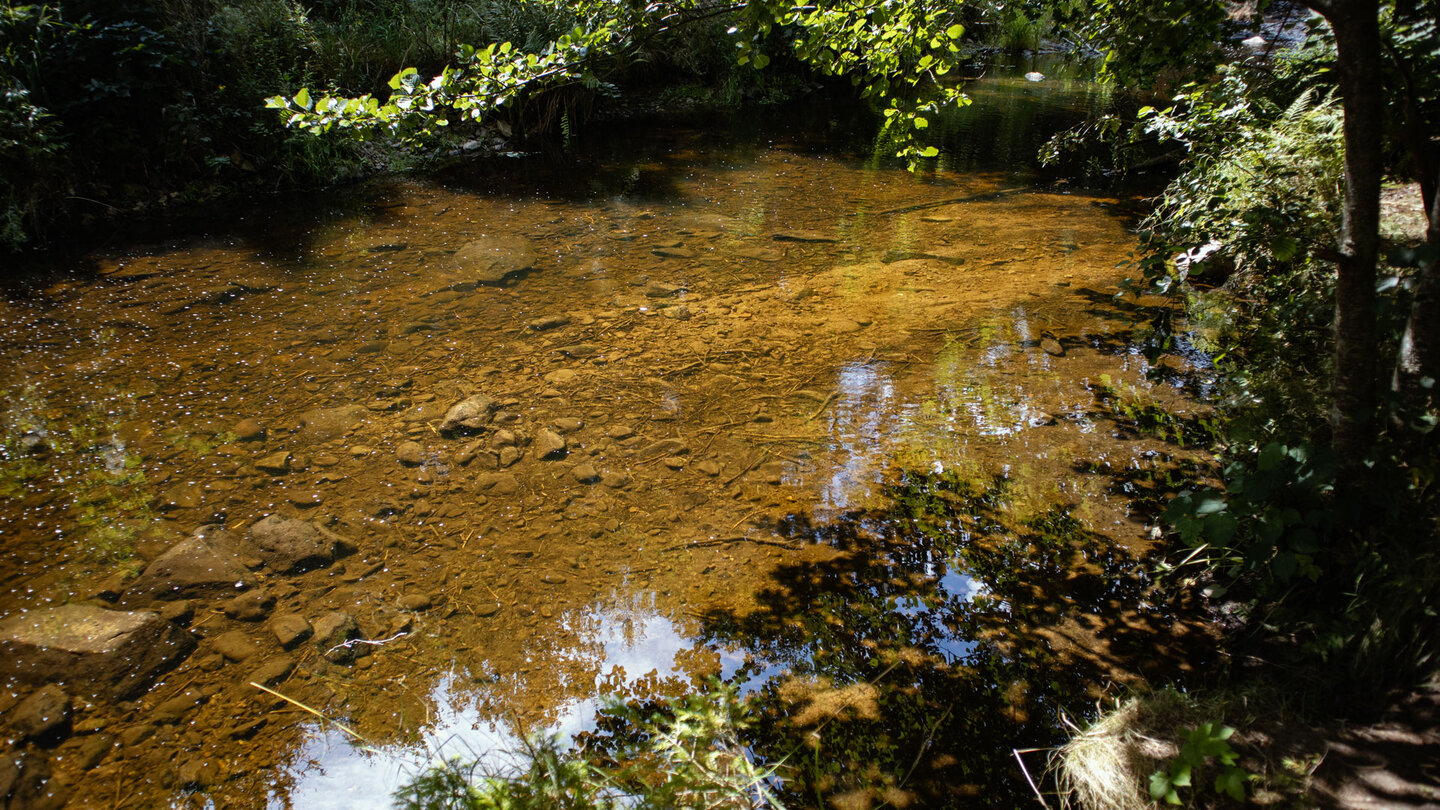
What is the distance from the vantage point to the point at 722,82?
47.4ft

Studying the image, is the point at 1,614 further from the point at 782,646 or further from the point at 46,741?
the point at 782,646

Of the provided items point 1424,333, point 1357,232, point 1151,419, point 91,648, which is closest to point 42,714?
point 91,648

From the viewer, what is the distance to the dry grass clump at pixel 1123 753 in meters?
1.92

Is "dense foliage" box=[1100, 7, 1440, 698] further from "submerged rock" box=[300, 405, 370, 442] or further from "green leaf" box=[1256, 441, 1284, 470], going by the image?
"submerged rock" box=[300, 405, 370, 442]

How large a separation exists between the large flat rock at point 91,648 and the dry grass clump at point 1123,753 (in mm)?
3203

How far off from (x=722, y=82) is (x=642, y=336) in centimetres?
1131

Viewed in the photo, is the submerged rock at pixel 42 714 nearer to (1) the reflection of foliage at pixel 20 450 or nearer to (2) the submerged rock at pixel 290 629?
(2) the submerged rock at pixel 290 629

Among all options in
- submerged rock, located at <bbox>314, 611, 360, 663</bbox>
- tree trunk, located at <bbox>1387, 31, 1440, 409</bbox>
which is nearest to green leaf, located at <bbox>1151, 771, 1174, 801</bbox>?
tree trunk, located at <bbox>1387, 31, 1440, 409</bbox>

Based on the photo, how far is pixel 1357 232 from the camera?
205cm

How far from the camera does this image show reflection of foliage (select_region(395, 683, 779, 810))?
1.78 meters

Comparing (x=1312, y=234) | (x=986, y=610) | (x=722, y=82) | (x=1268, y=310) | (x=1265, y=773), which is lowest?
(x=986, y=610)

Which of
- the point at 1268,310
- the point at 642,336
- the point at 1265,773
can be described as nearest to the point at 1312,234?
the point at 1268,310

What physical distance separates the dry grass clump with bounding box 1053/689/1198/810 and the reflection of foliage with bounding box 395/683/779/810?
0.91 meters

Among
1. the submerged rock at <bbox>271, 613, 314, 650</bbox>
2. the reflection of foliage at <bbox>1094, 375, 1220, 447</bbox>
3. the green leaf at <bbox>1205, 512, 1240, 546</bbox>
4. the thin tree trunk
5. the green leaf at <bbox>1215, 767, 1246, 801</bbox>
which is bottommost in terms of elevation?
the submerged rock at <bbox>271, 613, 314, 650</bbox>
